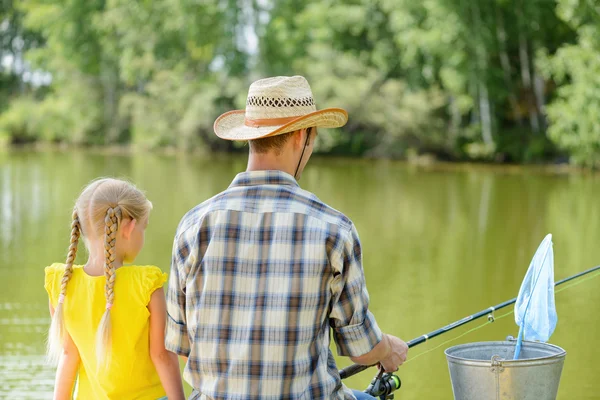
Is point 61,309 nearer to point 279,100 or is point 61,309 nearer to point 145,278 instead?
point 145,278

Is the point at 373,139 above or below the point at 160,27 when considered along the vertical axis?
below

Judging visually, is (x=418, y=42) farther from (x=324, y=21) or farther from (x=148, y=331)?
(x=148, y=331)

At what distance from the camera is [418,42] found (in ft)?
79.2

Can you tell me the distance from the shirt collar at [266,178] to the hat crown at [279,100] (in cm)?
14

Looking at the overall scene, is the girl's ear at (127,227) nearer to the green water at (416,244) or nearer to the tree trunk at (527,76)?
the green water at (416,244)

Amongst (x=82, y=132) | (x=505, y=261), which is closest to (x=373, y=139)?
(x=82, y=132)

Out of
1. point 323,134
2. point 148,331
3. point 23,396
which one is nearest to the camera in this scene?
point 148,331

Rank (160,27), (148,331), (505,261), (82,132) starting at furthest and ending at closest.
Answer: (82,132)
(160,27)
(505,261)
(148,331)

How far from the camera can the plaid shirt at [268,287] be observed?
73.3 inches

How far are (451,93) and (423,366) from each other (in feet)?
70.5

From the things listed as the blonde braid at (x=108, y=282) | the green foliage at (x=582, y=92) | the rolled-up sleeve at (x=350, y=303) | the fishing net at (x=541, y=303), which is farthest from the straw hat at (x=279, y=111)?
the green foliage at (x=582, y=92)

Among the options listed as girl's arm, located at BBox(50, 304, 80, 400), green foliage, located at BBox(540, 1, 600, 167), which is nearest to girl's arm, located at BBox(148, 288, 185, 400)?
girl's arm, located at BBox(50, 304, 80, 400)

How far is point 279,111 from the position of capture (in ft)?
6.60

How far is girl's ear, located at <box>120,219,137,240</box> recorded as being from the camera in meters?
2.24
